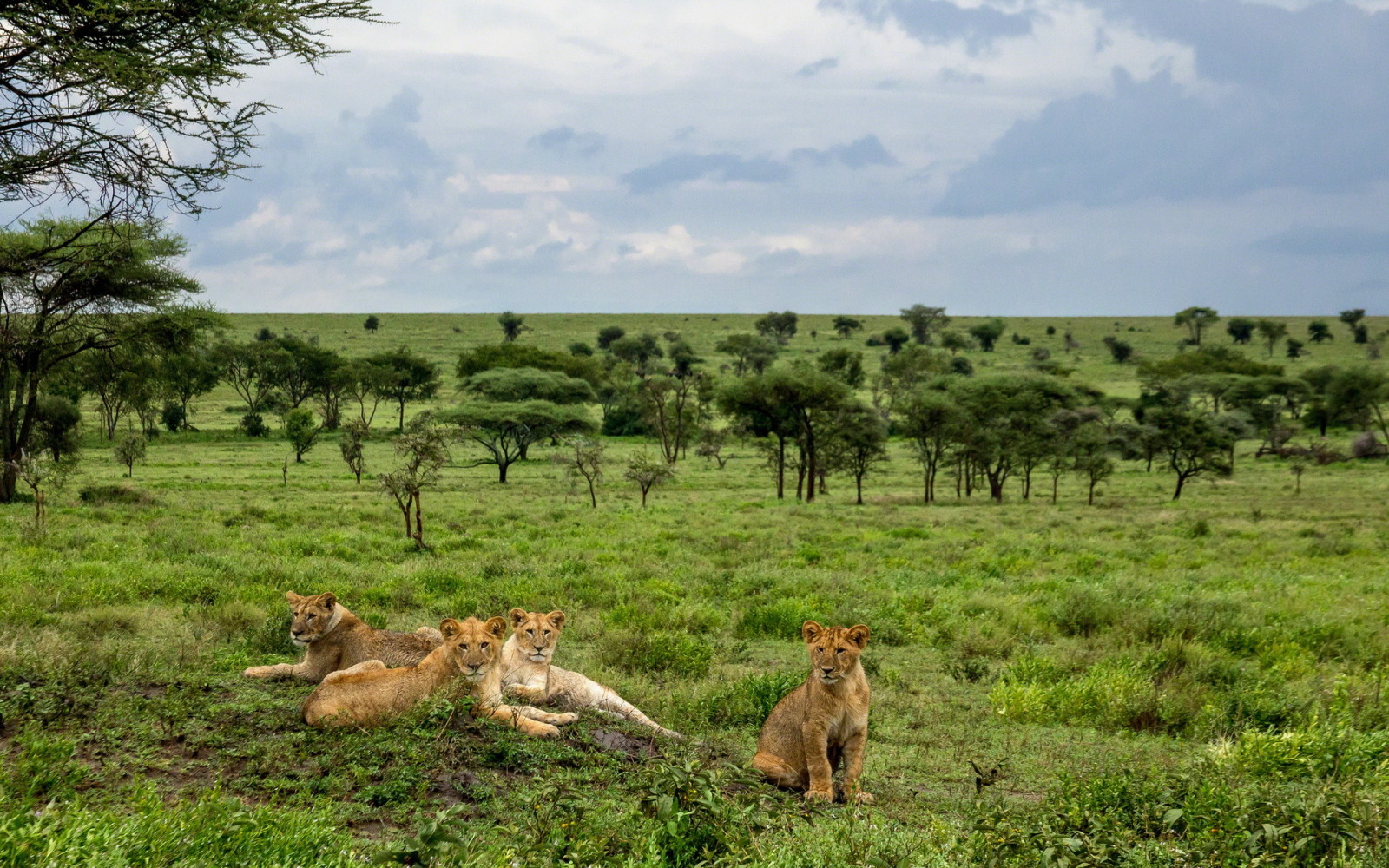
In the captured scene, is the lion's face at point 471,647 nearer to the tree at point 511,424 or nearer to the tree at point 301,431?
the tree at point 511,424

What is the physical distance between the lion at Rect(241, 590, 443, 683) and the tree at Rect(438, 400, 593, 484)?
36486 mm

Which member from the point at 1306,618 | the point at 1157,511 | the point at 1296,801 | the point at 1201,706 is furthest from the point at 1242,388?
the point at 1296,801

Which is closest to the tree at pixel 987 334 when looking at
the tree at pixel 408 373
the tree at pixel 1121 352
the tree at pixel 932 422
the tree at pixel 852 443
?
the tree at pixel 1121 352

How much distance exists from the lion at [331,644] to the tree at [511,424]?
36.5m

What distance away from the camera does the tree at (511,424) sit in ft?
154

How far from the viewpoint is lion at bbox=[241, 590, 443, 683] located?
7.45m

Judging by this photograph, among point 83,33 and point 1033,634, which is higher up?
point 83,33

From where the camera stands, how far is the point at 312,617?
7.47 meters

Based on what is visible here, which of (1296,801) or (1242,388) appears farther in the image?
(1242,388)

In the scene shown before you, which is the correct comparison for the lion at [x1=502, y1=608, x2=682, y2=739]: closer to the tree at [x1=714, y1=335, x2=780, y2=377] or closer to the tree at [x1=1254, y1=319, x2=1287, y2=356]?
the tree at [x1=714, y1=335, x2=780, y2=377]

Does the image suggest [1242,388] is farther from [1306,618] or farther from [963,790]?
[963,790]

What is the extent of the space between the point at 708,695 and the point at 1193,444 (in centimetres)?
3826

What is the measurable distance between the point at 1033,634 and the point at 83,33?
1194cm

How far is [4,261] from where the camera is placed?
7664 mm
